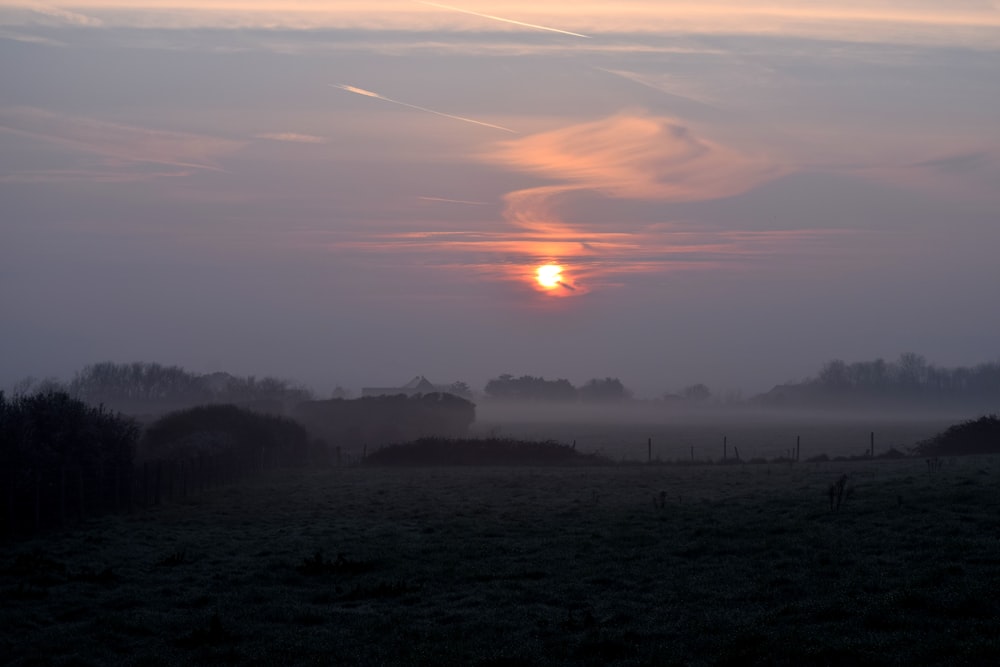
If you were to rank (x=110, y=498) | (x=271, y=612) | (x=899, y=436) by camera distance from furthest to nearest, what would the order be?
(x=899, y=436)
(x=110, y=498)
(x=271, y=612)

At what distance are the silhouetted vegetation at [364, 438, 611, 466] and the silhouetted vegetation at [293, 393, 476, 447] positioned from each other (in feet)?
86.7

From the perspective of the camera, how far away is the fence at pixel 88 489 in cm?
2762

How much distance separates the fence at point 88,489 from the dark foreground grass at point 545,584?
6.24 feet

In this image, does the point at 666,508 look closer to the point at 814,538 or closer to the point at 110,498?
the point at 814,538

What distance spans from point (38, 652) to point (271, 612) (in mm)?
3457

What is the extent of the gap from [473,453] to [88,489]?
30029 mm

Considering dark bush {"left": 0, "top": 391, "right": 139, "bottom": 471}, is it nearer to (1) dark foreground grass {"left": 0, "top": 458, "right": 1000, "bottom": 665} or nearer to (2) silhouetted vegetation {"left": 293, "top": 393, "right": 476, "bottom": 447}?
(1) dark foreground grass {"left": 0, "top": 458, "right": 1000, "bottom": 665}

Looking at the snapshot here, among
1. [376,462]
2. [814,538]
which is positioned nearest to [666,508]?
[814,538]

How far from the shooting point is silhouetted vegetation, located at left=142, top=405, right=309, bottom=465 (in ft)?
168

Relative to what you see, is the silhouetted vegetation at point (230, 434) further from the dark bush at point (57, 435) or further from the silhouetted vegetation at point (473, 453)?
the dark bush at point (57, 435)

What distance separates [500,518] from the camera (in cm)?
2662

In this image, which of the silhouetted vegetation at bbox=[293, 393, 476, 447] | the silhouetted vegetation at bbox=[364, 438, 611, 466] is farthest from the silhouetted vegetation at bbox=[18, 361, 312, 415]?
the silhouetted vegetation at bbox=[364, 438, 611, 466]

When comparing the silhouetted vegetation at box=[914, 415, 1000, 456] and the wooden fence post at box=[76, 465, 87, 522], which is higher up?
the silhouetted vegetation at box=[914, 415, 1000, 456]

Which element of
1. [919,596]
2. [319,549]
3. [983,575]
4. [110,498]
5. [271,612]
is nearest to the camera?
[919,596]
